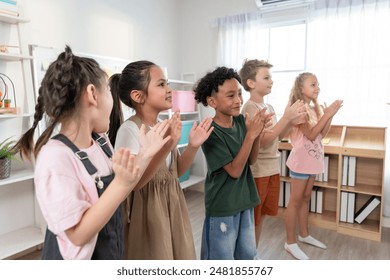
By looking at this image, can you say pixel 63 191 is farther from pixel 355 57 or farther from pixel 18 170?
pixel 355 57

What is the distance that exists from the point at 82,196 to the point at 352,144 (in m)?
2.54

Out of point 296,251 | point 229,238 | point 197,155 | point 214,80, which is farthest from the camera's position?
point 197,155

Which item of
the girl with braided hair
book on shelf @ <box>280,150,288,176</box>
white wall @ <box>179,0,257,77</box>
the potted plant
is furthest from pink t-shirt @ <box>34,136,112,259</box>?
white wall @ <box>179,0,257,77</box>

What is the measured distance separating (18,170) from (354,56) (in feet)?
9.96

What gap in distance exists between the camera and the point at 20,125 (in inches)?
91.7

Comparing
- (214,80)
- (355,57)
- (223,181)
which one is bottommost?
(223,181)

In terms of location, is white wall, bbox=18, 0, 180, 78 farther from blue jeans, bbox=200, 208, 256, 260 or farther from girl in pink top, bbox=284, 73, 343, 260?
blue jeans, bbox=200, 208, 256, 260

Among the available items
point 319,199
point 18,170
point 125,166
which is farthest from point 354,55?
point 18,170

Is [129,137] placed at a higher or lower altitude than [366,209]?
higher

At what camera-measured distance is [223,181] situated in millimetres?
1322

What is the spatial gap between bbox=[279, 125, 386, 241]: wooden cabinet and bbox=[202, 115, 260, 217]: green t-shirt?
1.57 meters

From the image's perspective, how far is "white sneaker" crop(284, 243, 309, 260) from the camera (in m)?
2.13

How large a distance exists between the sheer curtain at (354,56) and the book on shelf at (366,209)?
30 centimetres

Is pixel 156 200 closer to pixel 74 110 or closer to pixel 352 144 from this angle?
pixel 74 110
